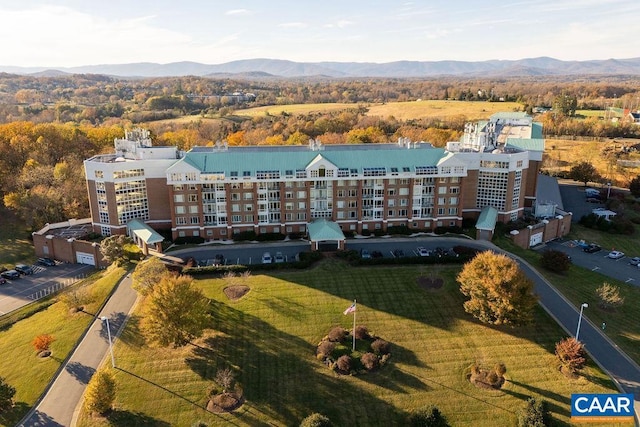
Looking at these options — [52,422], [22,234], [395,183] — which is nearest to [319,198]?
[395,183]

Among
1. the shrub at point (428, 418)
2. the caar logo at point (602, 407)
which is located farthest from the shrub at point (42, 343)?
the caar logo at point (602, 407)

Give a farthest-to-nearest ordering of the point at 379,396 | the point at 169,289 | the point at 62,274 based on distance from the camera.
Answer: the point at 62,274
the point at 169,289
the point at 379,396

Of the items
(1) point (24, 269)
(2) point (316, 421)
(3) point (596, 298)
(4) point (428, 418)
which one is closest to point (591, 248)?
(3) point (596, 298)

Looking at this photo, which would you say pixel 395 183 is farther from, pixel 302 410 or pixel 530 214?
pixel 302 410

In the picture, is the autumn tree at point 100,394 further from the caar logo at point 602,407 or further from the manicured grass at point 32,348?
the caar logo at point 602,407

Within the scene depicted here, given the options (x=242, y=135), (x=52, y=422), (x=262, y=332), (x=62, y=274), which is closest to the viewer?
(x=52, y=422)

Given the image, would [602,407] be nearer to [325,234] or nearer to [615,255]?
[325,234]
